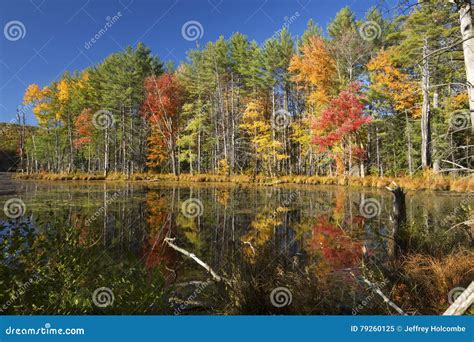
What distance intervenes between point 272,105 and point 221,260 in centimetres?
2724

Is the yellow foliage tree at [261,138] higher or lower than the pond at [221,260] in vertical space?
higher

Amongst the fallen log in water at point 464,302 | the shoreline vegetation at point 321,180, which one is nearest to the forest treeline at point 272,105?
the shoreline vegetation at point 321,180

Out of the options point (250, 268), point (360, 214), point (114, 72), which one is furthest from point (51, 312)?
point (114, 72)

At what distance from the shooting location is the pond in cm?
305

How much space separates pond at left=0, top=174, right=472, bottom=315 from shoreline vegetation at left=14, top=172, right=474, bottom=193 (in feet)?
19.7

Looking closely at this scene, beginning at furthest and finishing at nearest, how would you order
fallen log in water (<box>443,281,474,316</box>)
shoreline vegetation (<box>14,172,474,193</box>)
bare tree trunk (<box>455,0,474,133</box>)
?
shoreline vegetation (<box>14,172,474,193</box>) → bare tree trunk (<box>455,0,474,133</box>) → fallen log in water (<box>443,281,474,316</box>)

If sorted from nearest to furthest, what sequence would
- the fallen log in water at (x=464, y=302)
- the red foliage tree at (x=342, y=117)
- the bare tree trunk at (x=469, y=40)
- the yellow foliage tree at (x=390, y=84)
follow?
the fallen log in water at (x=464, y=302) < the bare tree trunk at (x=469, y=40) < the red foliage tree at (x=342, y=117) < the yellow foliage tree at (x=390, y=84)

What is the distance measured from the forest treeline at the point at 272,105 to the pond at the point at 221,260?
39.7 feet

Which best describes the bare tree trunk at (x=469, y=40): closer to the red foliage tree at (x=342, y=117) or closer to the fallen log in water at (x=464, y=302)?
the fallen log in water at (x=464, y=302)

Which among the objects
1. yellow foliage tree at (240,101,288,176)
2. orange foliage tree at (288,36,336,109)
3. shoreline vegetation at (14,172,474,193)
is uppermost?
orange foliage tree at (288,36,336,109)

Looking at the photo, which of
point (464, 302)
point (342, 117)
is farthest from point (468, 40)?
point (342, 117)

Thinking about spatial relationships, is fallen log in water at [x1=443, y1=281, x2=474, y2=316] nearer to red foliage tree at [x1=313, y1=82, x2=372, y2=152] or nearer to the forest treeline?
the forest treeline

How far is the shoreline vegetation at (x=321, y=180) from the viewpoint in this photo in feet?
56.0

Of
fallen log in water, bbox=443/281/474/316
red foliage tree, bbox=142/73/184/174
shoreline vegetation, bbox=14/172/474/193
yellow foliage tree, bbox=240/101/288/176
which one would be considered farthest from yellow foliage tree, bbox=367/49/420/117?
fallen log in water, bbox=443/281/474/316
